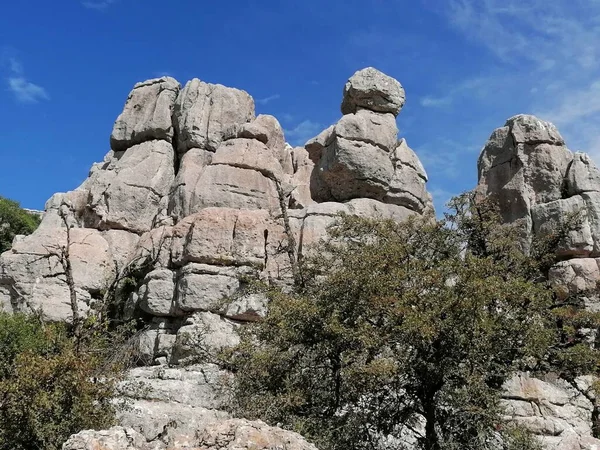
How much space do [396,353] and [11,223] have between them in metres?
33.7

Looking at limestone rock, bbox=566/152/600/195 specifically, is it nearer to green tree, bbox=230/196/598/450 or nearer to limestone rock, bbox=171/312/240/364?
green tree, bbox=230/196/598/450

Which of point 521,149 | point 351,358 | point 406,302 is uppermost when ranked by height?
point 521,149

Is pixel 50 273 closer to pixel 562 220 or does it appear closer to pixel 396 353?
pixel 396 353

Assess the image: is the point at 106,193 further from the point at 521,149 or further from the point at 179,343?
the point at 521,149

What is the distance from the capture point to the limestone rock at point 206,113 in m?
24.4

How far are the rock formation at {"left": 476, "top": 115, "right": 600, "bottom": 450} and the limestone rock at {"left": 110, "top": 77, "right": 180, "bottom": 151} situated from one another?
40.4ft

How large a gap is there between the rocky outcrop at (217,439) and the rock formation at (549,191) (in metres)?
12.5

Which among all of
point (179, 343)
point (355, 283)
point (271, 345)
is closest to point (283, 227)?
point (179, 343)

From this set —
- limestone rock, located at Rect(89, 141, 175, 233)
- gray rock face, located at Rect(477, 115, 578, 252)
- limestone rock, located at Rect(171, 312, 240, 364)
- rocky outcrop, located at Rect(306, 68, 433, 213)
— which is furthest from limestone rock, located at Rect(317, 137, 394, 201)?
limestone rock, located at Rect(171, 312, 240, 364)

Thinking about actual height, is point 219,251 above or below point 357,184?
below

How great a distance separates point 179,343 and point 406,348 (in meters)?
7.95

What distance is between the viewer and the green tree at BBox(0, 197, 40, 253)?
36.8 m

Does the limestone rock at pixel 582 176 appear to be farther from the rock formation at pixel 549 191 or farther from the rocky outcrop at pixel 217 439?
the rocky outcrop at pixel 217 439

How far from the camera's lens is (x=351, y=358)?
11.1m
